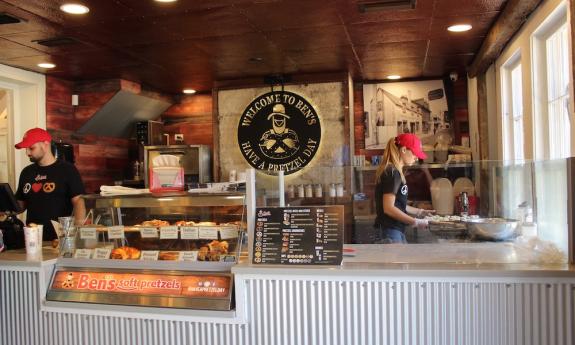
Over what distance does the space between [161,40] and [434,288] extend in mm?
3531

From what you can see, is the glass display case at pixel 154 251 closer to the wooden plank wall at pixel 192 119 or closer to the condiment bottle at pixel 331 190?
the condiment bottle at pixel 331 190

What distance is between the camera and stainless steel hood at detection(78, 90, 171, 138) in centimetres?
666

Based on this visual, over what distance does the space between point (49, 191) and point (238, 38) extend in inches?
83.9

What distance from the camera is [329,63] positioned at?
5969mm

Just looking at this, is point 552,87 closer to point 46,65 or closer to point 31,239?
point 31,239

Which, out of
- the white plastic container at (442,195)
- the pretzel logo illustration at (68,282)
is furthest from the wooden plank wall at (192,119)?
the pretzel logo illustration at (68,282)

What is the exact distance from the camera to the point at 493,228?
2.83 metres

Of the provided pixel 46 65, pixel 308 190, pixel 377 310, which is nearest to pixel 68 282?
pixel 308 190

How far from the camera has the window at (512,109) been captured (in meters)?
5.04

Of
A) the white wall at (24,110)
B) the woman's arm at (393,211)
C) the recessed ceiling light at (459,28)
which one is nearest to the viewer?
the woman's arm at (393,211)

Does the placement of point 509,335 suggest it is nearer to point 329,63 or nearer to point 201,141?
point 329,63

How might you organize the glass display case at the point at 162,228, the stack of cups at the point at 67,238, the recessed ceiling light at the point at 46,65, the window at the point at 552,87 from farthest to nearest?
the recessed ceiling light at the point at 46,65 → the window at the point at 552,87 → the stack of cups at the point at 67,238 → the glass display case at the point at 162,228

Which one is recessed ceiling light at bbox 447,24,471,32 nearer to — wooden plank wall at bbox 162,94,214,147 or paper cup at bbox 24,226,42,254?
paper cup at bbox 24,226,42,254

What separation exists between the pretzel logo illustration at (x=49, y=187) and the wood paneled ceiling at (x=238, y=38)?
1.29m
